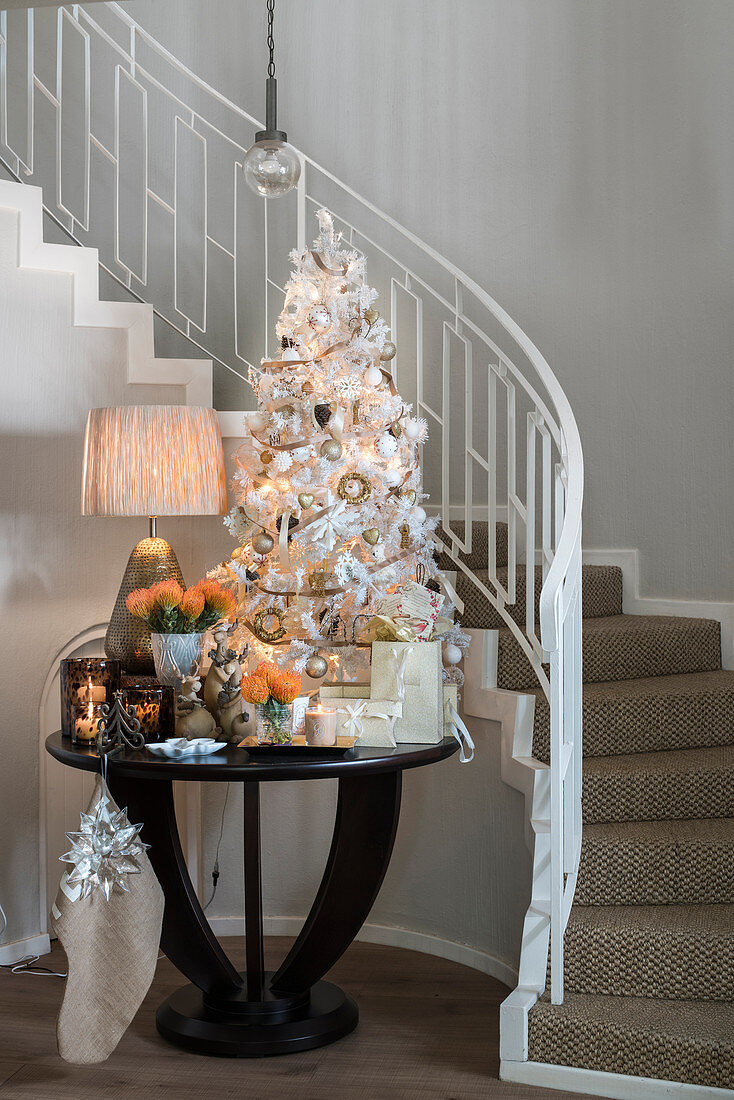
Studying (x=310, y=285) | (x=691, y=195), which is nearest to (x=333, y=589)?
(x=310, y=285)

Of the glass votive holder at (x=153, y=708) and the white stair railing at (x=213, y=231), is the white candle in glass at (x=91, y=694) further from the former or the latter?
the white stair railing at (x=213, y=231)

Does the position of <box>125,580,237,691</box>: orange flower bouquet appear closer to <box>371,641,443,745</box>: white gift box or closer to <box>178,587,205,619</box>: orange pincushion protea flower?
<box>178,587,205,619</box>: orange pincushion protea flower

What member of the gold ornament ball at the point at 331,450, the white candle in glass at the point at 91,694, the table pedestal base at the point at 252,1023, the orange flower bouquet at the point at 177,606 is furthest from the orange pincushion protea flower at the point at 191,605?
the table pedestal base at the point at 252,1023

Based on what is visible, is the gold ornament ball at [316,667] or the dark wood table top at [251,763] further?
the gold ornament ball at [316,667]

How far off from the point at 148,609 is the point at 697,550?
2.19 meters

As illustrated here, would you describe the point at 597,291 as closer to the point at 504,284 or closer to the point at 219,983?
the point at 504,284

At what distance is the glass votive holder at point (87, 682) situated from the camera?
108 inches

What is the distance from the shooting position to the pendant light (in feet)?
9.64

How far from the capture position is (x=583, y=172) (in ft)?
13.9

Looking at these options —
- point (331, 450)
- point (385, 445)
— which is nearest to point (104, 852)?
point (331, 450)

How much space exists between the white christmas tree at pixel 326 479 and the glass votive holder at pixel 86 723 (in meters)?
0.57

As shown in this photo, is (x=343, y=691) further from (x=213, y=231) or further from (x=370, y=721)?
(x=213, y=231)

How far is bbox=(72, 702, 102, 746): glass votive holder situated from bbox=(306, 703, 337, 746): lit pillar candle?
0.54 meters

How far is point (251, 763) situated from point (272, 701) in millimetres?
200
